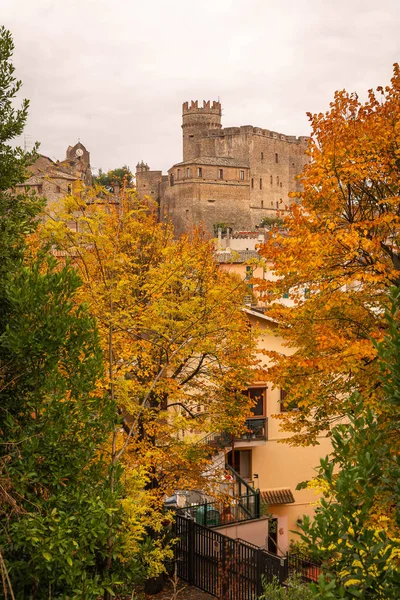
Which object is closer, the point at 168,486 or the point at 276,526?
the point at 168,486

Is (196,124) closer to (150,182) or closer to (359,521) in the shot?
(150,182)

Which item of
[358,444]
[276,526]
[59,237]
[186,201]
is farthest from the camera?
[186,201]

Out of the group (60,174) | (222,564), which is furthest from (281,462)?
(60,174)

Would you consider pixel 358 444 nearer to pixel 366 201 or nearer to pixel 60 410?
pixel 60 410

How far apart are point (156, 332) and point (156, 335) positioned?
1158 mm

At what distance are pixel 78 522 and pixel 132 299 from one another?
7561mm

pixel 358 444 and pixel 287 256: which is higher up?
pixel 287 256

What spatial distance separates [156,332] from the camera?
14023 millimetres

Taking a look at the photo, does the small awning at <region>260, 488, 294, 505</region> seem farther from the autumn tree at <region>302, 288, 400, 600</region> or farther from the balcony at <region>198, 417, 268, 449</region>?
the autumn tree at <region>302, 288, 400, 600</region>

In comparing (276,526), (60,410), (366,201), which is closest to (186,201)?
(276,526)

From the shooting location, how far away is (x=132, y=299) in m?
14.7

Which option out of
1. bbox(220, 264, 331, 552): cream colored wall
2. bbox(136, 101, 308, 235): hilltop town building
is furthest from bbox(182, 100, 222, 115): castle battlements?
bbox(220, 264, 331, 552): cream colored wall

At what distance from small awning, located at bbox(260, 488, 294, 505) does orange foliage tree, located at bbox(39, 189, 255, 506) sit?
9306mm

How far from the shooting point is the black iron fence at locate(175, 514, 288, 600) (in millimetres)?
15102
